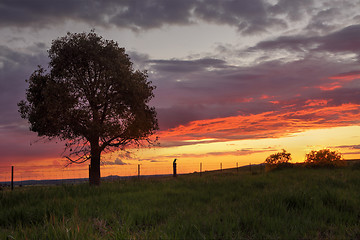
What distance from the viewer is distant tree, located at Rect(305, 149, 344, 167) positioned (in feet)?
102

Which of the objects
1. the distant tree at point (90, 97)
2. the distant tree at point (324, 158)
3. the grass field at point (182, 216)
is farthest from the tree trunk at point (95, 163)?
the distant tree at point (324, 158)

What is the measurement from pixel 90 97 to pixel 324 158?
81.7 feet

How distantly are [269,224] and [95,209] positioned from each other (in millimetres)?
5257

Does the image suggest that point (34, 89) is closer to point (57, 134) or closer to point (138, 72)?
point (57, 134)

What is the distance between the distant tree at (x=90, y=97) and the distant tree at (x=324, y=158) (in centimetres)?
1832

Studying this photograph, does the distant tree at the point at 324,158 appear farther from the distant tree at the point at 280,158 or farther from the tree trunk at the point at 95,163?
the tree trunk at the point at 95,163

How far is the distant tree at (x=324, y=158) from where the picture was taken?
102 ft

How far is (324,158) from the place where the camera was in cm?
3128

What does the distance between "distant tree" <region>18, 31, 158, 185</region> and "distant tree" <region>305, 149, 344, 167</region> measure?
60.1ft

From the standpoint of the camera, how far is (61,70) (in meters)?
25.6

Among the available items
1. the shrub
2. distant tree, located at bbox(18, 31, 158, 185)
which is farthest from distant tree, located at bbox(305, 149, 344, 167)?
distant tree, located at bbox(18, 31, 158, 185)

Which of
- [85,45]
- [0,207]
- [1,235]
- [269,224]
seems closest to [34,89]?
[85,45]

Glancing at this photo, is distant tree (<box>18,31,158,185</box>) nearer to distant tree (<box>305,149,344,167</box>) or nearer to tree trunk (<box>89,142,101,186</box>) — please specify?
tree trunk (<box>89,142,101,186</box>)

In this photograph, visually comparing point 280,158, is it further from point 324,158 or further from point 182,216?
point 182,216
